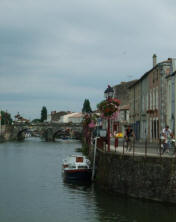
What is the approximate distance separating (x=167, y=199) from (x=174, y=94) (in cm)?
2049

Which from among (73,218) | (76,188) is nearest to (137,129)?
(76,188)

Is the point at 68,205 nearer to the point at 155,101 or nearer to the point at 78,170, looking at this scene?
the point at 78,170

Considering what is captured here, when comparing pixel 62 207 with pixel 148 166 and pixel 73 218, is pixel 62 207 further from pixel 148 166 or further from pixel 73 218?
pixel 148 166

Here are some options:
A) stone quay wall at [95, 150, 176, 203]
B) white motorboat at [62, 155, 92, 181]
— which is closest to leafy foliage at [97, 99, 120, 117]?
white motorboat at [62, 155, 92, 181]

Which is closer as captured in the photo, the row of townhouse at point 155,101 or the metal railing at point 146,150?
the metal railing at point 146,150

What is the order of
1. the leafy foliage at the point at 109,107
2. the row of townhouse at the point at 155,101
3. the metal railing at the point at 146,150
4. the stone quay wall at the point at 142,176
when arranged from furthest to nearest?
the row of townhouse at the point at 155,101, the leafy foliage at the point at 109,107, the metal railing at the point at 146,150, the stone quay wall at the point at 142,176

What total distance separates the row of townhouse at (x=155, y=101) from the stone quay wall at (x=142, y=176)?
1609cm

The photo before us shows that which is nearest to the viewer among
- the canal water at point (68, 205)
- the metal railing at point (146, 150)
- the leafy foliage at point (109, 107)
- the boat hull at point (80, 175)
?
the canal water at point (68, 205)

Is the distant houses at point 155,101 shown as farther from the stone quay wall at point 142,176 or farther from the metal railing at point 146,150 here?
the stone quay wall at point 142,176

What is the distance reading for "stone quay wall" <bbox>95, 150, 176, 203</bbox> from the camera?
2169 centimetres

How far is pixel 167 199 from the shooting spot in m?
21.6

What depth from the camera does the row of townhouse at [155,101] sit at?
42406mm

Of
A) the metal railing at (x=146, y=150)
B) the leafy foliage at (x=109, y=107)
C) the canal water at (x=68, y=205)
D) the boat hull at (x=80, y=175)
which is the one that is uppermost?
the leafy foliage at (x=109, y=107)

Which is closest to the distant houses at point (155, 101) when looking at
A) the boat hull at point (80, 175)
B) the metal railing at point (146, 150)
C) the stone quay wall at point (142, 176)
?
the metal railing at point (146, 150)
